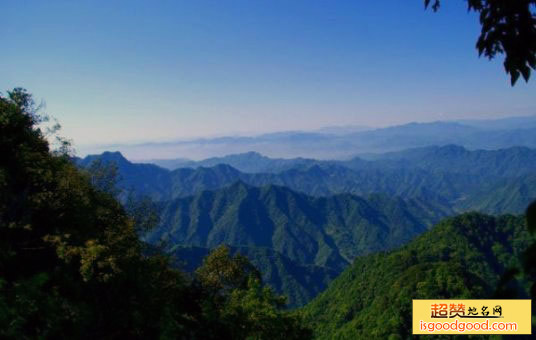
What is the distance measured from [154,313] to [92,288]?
4.19 m

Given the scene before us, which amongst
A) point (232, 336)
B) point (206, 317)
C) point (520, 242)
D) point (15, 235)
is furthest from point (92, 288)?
point (520, 242)

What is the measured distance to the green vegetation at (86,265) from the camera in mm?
23828

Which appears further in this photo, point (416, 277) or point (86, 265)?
point (416, 277)

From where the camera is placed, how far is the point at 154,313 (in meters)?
→ 26.3

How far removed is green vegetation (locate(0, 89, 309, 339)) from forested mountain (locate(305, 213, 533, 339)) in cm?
3026

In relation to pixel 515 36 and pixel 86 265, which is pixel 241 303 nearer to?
pixel 86 265

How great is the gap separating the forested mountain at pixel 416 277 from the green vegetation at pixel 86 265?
30263 mm

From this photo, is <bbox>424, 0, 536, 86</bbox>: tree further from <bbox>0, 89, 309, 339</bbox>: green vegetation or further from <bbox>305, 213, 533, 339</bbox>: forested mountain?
<bbox>305, 213, 533, 339</bbox>: forested mountain

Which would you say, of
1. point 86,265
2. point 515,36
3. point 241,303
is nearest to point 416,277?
point 241,303

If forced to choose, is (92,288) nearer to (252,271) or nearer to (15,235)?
(15,235)

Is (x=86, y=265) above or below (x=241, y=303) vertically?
above

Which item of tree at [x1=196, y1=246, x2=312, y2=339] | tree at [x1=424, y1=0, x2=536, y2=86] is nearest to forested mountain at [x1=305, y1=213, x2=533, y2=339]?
tree at [x1=196, y1=246, x2=312, y2=339]

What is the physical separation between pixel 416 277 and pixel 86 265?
325 feet

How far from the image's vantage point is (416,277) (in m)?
107
